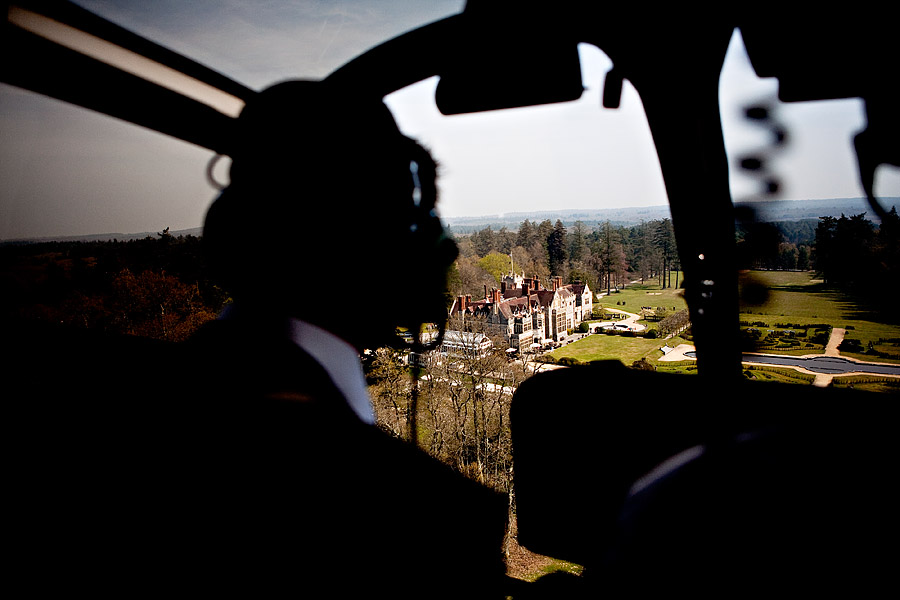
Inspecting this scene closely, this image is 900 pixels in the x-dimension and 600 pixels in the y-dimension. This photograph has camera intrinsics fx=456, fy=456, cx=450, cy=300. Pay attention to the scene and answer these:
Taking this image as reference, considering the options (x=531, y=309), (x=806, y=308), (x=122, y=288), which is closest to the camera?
(x=806, y=308)

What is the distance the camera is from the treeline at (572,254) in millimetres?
1418

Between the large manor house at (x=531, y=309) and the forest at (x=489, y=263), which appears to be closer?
the forest at (x=489, y=263)

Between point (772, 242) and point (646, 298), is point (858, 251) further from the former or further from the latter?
point (646, 298)

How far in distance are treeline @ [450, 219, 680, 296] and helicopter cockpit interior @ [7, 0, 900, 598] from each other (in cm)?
27

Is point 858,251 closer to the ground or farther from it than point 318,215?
closer to the ground

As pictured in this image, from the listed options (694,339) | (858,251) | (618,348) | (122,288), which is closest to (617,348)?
(618,348)

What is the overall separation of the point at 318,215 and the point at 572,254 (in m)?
2.26

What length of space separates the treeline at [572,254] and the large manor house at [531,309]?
11 centimetres

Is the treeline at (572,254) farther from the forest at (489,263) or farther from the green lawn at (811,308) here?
the green lawn at (811,308)

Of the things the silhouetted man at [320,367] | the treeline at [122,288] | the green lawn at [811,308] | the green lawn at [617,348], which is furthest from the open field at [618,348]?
the treeline at [122,288]

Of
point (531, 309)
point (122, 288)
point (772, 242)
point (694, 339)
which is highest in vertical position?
point (772, 242)

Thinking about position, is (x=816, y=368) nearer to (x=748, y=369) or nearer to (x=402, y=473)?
(x=748, y=369)

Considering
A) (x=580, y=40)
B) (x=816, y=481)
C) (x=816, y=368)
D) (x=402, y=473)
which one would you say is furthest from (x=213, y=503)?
(x=816, y=368)

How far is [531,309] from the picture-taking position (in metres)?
4.11
